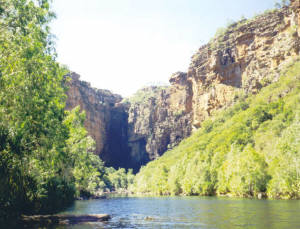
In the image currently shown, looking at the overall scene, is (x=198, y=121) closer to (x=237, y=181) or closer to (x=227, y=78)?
(x=227, y=78)

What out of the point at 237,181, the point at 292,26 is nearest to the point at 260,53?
the point at 292,26

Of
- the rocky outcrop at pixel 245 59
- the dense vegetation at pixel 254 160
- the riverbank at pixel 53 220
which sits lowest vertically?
the riverbank at pixel 53 220

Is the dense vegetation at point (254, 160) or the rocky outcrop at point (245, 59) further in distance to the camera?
the rocky outcrop at point (245, 59)

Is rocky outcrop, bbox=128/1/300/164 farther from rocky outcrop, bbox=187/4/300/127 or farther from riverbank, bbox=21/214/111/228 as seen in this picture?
riverbank, bbox=21/214/111/228

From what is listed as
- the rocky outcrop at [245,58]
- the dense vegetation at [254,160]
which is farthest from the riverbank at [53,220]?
the rocky outcrop at [245,58]

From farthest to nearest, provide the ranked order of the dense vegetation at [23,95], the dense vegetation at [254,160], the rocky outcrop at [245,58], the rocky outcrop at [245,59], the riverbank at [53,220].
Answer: the rocky outcrop at [245,59], the rocky outcrop at [245,58], the dense vegetation at [254,160], the riverbank at [53,220], the dense vegetation at [23,95]

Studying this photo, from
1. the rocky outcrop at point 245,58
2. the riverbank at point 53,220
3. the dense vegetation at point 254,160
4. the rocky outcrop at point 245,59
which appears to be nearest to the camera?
the riverbank at point 53,220

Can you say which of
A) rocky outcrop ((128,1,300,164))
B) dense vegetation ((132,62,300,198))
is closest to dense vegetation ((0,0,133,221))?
dense vegetation ((132,62,300,198))

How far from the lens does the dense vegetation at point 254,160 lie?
5647 cm

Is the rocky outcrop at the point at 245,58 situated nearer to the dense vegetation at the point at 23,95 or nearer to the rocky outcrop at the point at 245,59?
the rocky outcrop at the point at 245,59

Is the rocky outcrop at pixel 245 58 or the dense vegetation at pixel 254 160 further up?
the rocky outcrop at pixel 245 58

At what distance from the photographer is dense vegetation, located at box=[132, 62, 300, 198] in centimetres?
5647

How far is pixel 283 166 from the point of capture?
55.3 m

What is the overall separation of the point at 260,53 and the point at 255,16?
4087 centimetres
